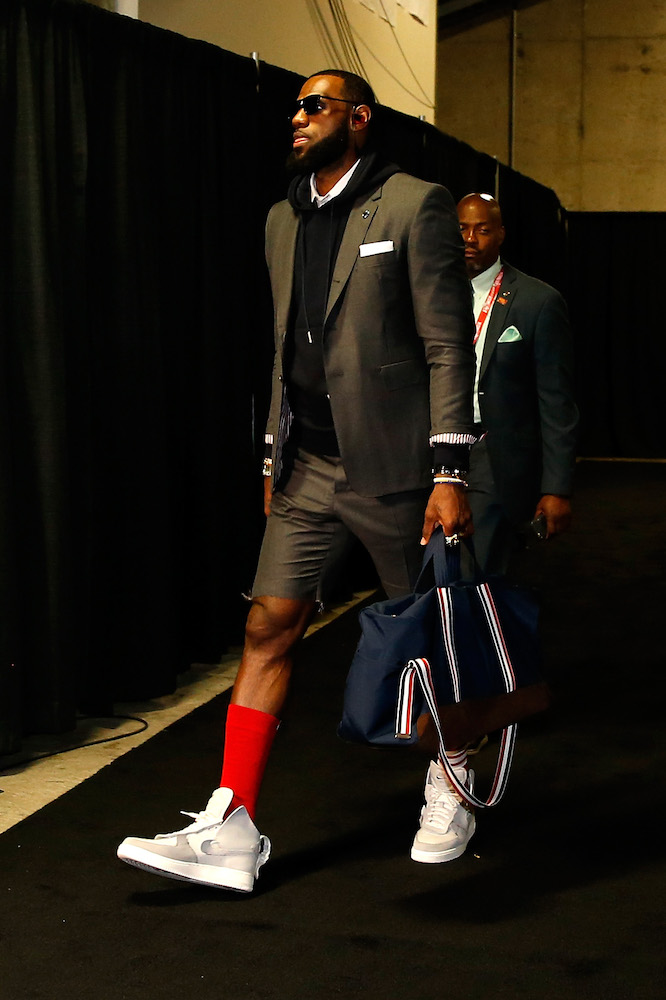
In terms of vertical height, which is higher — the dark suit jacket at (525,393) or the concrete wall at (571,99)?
the concrete wall at (571,99)

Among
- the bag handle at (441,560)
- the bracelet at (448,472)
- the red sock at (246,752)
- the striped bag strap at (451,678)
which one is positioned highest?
the bracelet at (448,472)

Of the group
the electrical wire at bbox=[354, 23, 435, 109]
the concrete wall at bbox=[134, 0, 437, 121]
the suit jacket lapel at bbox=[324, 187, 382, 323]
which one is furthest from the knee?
the electrical wire at bbox=[354, 23, 435, 109]

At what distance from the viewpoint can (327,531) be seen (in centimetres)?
259

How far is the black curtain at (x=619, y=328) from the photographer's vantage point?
13.3 meters

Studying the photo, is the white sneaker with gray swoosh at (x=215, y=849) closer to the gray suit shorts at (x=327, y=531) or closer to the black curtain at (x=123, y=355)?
the gray suit shorts at (x=327, y=531)

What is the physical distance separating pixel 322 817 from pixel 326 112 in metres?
1.49

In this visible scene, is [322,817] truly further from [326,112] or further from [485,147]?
[485,147]

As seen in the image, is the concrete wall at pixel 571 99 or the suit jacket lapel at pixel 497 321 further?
the concrete wall at pixel 571 99

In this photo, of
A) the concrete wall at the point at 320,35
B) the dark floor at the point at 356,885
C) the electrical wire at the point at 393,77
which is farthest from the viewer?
the electrical wire at the point at 393,77

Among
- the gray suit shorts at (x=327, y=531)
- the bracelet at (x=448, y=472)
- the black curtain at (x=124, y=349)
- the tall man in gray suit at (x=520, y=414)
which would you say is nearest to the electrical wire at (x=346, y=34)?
the black curtain at (x=124, y=349)

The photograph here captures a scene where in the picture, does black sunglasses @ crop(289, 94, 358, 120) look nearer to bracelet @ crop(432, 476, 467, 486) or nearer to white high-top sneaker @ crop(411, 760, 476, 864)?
bracelet @ crop(432, 476, 467, 486)

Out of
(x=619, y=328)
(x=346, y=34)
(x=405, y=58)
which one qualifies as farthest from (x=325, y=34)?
(x=619, y=328)

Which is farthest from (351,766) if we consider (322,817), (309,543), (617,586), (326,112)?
(617,586)

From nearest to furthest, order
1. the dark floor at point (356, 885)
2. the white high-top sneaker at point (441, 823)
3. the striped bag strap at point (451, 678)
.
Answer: the dark floor at point (356, 885)
the striped bag strap at point (451, 678)
the white high-top sneaker at point (441, 823)
